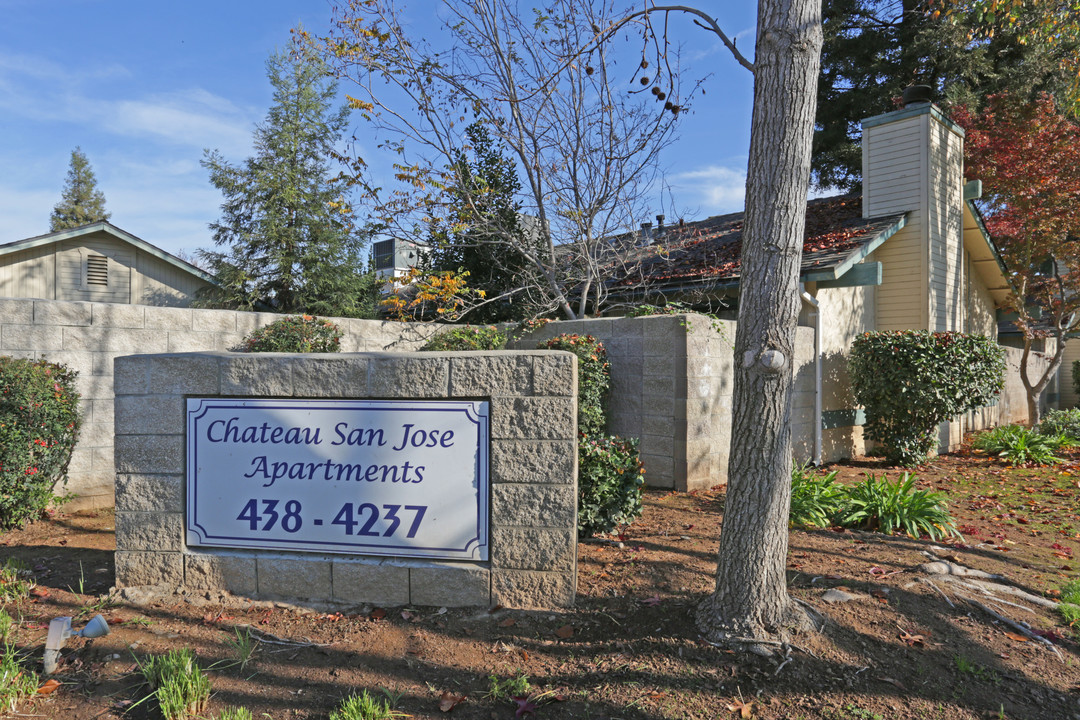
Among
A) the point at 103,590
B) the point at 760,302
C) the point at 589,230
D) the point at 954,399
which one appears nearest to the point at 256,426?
the point at 103,590

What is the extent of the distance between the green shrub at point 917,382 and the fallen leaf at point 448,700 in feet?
23.8

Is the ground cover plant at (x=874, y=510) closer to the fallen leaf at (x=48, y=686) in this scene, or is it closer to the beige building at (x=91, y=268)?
the fallen leaf at (x=48, y=686)

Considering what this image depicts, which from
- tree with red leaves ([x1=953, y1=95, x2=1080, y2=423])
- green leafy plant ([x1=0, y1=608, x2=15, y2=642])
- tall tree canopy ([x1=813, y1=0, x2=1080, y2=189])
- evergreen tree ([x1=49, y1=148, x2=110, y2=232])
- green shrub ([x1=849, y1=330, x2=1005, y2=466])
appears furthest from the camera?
evergreen tree ([x1=49, y1=148, x2=110, y2=232])

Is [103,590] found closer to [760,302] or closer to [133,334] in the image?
[133,334]

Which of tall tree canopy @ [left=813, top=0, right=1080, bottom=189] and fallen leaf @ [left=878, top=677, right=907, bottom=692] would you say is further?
tall tree canopy @ [left=813, top=0, right=1080, bottom=189]

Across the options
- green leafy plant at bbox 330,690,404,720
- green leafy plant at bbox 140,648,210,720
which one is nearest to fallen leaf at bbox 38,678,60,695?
green leafy plant at bbox 140,648,210,720

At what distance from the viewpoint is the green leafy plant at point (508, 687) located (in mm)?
2656

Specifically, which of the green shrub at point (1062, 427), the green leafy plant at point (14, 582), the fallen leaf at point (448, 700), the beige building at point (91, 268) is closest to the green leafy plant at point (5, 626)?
the green leafy plant at point (14, 582)

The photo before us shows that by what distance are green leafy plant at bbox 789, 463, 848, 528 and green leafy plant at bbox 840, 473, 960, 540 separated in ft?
0.31

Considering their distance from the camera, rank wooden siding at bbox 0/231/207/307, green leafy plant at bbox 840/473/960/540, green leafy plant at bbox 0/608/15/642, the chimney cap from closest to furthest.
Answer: green leafy plant at bbox 0/608/15/642 < green leafy plant at bbox 840/473/960/540 < the chimney cap < wooden siding at bbox 0/231/207/307

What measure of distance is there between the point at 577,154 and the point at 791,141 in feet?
19.1

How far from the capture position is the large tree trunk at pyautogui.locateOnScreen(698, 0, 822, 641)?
9.58 feet

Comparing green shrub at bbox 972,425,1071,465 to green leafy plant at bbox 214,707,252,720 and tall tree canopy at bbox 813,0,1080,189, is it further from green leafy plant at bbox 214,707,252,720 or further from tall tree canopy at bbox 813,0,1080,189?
green leafy plant at bbox 214,707,252,720

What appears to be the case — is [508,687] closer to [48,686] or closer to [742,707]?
[742,707]
